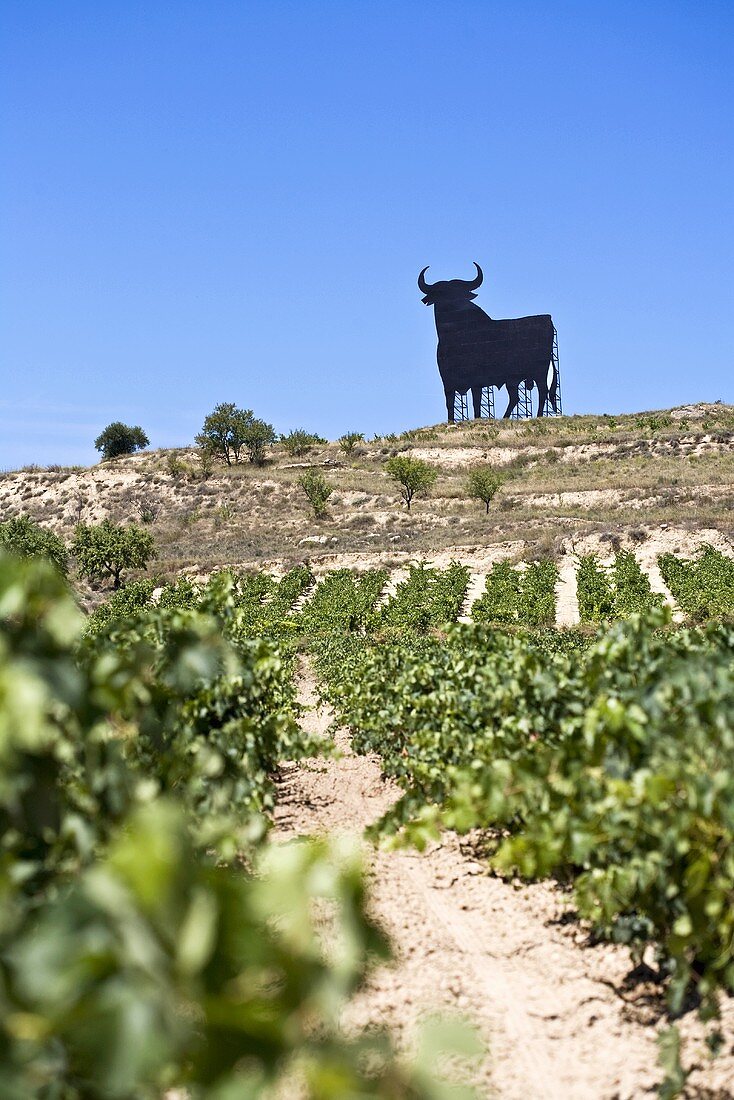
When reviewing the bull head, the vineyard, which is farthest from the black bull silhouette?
the vineyard

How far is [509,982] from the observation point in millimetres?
4746

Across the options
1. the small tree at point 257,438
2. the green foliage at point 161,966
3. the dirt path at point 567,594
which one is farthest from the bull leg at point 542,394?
the green foliage at point 161,966

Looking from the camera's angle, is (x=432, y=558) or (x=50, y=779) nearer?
(x=50, y=779)

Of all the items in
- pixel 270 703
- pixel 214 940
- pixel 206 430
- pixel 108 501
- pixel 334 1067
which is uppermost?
pixel 206 430

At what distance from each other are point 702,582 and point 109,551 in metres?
22.5

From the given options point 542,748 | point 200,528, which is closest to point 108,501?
point 200,528

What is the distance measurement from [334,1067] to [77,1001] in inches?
15.2

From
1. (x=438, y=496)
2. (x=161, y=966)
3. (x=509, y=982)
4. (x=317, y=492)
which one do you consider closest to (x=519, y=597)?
(x=509, y=982)

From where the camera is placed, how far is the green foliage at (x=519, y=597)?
24.6 m

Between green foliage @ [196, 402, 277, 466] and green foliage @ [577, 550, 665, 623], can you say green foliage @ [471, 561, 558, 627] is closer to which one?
green foliage @ [577, 550, 665, 623]

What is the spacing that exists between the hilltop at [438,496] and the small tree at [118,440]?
328 inches

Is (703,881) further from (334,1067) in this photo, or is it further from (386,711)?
(386,711)

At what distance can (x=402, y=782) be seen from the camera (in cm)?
788

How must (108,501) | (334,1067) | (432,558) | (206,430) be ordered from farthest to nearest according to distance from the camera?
(206,430)
(108,501)
(432,558)
(334,1067)
